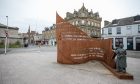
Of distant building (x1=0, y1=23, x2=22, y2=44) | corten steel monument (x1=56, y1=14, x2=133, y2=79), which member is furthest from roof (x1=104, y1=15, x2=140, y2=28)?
distant building (x1=0, y1=23, x2=22, y2=44)

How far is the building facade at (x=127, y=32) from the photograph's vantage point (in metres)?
35.5

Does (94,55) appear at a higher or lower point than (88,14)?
lower


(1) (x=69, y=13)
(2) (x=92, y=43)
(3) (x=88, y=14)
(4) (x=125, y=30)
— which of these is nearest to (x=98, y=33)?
(3) (x=88, y=14)

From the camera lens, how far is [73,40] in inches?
508

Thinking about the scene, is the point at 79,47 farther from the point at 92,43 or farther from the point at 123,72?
the point at 123,72

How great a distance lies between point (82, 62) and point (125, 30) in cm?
2842

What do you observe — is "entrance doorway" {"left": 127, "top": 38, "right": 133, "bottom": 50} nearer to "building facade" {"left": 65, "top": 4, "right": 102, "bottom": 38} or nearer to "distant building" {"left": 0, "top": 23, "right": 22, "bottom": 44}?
"building facade" {"left": 65, "top": 4, "right": 102, "bottom": 38}

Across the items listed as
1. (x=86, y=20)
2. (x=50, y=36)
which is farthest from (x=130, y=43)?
(x=50, y=36)

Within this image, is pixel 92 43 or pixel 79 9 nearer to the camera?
pixel 92 43

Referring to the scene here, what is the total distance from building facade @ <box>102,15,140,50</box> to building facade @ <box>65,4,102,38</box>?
23.5 meters

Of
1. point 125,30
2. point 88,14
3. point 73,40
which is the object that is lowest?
point 73,40

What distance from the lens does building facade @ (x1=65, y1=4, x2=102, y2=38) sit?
64812mm

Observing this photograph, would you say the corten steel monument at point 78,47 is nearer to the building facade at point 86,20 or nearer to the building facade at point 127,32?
the building facade at point 127,32

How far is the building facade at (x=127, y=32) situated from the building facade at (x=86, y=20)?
23487 millimetres
